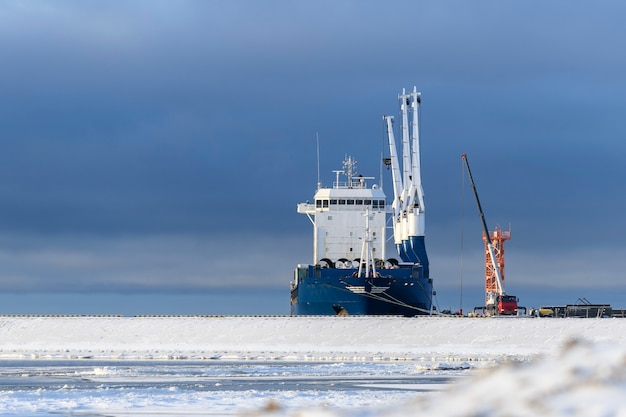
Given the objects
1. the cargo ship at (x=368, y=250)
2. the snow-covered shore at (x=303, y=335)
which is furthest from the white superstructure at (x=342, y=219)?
the snow-covered shore at (x=303, y=335)

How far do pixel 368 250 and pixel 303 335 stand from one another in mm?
19328

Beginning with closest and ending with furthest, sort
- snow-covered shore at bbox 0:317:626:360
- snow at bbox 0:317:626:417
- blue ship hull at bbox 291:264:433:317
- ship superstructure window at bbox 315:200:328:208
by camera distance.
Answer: snow at bbox 0:317:626:417 → snow-covered shore at bbox 0:317:626:360 → blue ship hull at bbox 291:264:433:317 → ship superstructure window at bbox 315:200:328:208

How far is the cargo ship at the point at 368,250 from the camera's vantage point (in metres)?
90.4

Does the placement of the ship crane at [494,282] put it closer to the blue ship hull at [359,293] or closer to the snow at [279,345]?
the blue ship hull at [359,293]

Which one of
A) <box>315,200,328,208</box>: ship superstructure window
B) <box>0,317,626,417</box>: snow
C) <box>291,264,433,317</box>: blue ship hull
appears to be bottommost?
<box>0,317,626,417</box>: snow

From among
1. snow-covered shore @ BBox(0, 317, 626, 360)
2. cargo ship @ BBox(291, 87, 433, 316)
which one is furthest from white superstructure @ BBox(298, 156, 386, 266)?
snow-covered shore @ BBox(0, 317, 626, 360)

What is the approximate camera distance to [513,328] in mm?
72188

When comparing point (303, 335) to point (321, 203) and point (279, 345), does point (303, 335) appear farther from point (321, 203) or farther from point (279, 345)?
point (321, 203)

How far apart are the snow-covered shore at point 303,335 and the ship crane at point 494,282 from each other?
79.7ft

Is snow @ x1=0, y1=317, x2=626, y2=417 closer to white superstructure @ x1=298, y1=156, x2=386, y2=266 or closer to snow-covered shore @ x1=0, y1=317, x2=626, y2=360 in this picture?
snow-covered shore @ x1=0, y1=317, x2=626, y2=360

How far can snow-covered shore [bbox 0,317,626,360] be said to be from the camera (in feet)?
225

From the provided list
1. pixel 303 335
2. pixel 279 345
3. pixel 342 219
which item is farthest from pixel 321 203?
pixel 279 345

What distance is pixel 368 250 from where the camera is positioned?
3556 inches

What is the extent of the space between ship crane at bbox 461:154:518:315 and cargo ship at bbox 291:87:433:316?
6717 mm
